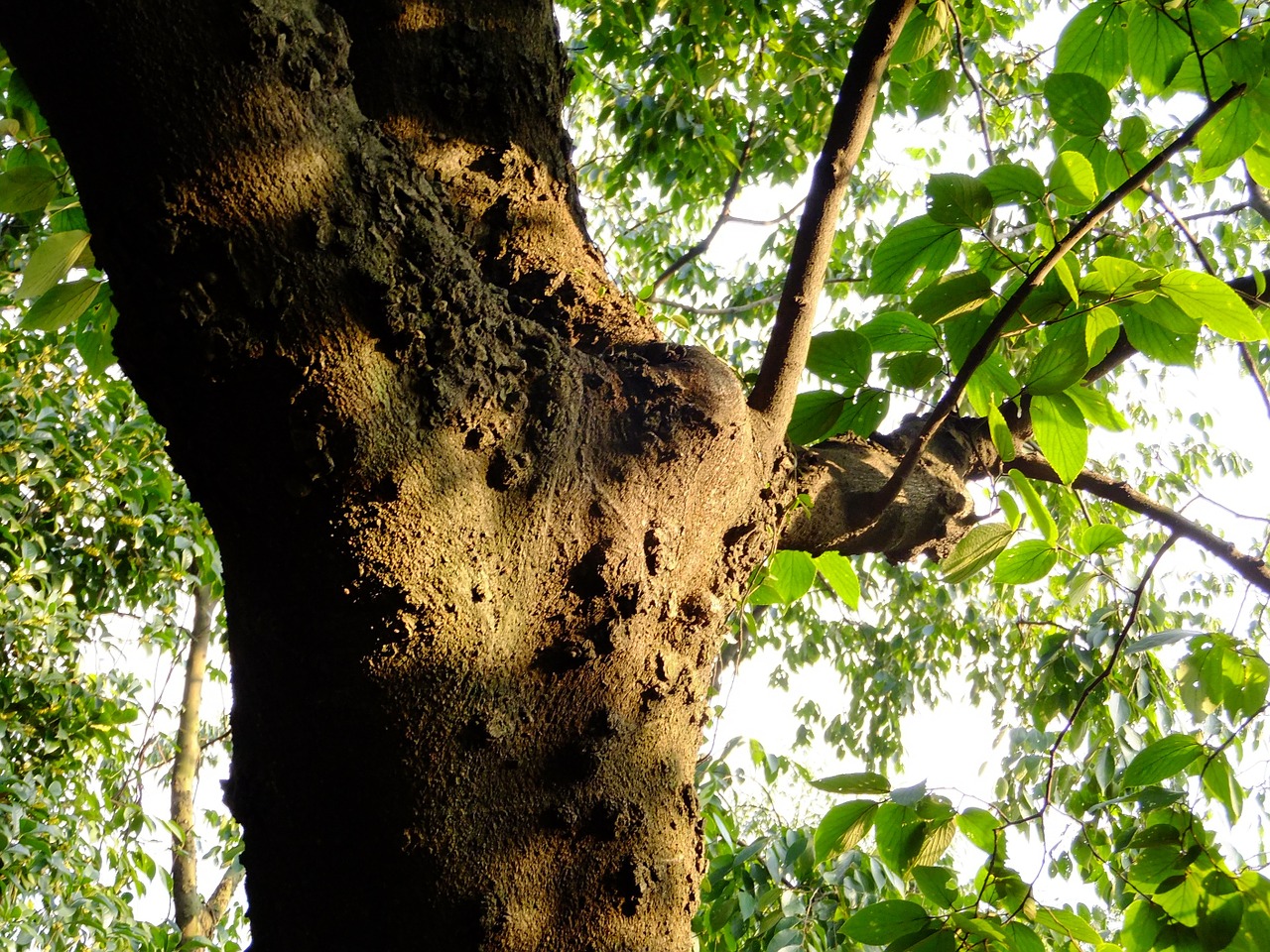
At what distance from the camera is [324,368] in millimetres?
647

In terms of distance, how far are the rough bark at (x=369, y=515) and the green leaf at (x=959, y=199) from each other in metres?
0.48

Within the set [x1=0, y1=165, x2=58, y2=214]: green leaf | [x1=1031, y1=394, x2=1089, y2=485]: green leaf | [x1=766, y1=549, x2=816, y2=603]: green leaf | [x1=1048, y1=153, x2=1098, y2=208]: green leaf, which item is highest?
[x1=0, y1=165, x2=58, y2=214]: green leaf

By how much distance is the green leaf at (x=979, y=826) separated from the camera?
1026mm

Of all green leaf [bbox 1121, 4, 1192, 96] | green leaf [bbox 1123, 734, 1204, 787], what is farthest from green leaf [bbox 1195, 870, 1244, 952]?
green leaf [bbox 1121, 4, 1192, 96]

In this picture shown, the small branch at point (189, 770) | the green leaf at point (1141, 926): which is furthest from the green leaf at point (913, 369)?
the small branch at point (189, 770)

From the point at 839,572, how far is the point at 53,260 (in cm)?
101

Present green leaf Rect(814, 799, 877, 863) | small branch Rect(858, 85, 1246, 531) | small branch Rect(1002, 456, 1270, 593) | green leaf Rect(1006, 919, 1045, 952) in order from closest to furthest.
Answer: small branch Rect(858, 85, 1246, 531) < green leaf Rect(1006, 919, 1045, 952) < green leaf Rect(814, 799, 877, 863) < small branch Rect(1002, 456, 1270, 593)

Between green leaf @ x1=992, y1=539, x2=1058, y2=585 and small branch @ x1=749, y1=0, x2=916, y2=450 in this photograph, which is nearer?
small branch @ x1=749, y1=0, x2=916, y2=450

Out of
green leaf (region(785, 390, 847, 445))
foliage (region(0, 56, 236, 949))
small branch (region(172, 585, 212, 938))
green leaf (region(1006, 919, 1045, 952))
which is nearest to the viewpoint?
green leaf (region(1006, 919, 1045, 952))

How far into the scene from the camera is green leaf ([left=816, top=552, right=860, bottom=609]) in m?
1.23

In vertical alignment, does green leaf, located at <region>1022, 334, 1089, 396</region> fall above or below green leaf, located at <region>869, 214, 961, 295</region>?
below

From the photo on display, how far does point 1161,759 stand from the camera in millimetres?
1071

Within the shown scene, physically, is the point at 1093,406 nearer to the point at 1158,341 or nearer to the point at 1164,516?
the point at 1158,341

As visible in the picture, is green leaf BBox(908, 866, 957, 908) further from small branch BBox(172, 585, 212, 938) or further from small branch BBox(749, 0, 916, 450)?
small branch BBox(172, 585, 212, 938)
